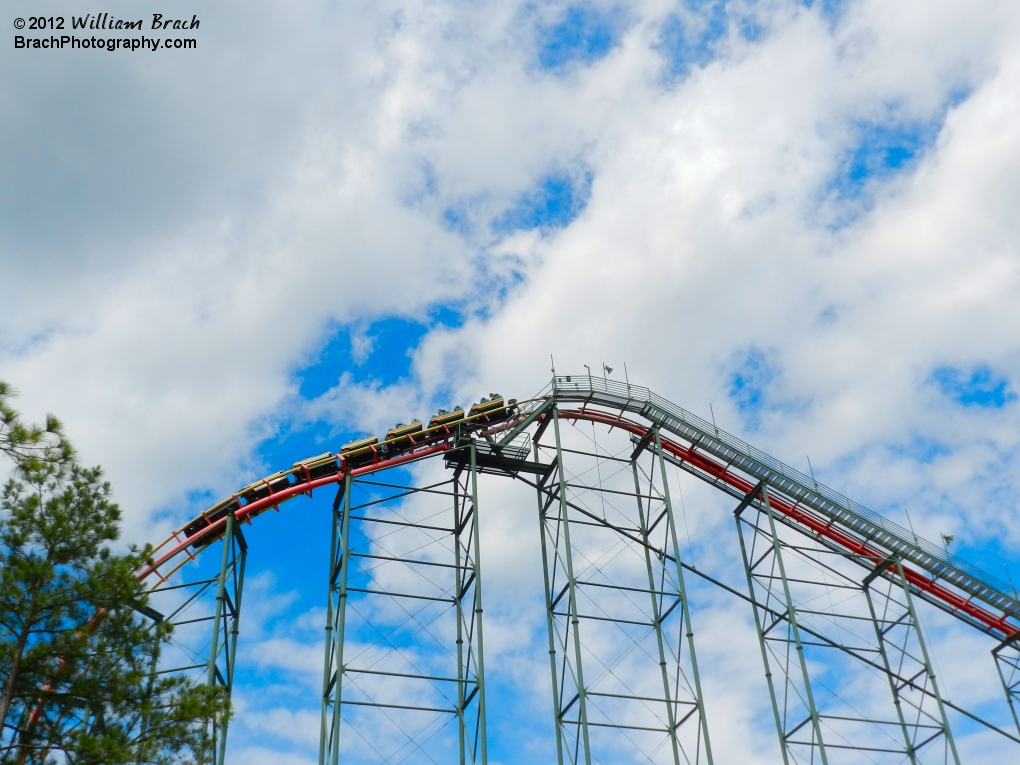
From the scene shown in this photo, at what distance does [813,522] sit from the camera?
31.4m

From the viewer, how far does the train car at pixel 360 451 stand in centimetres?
2845

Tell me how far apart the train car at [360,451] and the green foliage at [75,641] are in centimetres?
1280

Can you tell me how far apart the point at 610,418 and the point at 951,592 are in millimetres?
12444

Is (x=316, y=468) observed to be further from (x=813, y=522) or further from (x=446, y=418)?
(x=813, y=522)

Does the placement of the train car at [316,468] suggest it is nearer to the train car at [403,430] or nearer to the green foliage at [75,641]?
the train car at [403,430]

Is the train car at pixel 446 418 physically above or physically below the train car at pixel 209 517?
above

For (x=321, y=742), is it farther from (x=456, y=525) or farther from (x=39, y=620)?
(x=39, y=620)

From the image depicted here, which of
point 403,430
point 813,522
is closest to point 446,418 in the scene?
point 403,430

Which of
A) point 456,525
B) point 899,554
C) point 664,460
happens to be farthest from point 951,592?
point 456,525

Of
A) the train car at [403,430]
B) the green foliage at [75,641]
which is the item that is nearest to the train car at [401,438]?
the train car at [403,430]

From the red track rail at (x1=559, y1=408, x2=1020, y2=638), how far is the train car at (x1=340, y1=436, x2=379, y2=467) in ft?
20.9

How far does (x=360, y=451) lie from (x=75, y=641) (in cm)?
1438

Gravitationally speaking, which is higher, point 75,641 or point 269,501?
point 269,501

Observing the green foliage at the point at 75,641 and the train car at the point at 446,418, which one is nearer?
the green foliage at the point at 75,641
